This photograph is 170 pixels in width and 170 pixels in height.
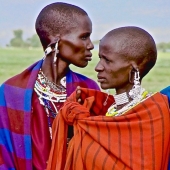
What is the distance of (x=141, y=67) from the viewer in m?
2.71

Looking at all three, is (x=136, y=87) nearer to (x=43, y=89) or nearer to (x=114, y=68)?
(x=114, y=68)

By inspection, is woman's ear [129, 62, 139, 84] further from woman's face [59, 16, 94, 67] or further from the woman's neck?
the woman's neck

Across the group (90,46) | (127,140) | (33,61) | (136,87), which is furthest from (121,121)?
(33,61)

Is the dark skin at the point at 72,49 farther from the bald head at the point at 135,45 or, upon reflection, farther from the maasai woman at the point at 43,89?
the bald head at the point at 135,45

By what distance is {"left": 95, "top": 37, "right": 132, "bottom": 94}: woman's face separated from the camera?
271 centimetres

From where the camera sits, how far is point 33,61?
365 inches

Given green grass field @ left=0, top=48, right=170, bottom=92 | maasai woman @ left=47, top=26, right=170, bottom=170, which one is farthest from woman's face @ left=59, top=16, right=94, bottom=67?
green grass field @ left=0, top=48, right=170, bottom=92

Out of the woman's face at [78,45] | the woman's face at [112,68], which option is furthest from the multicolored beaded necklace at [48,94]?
the woman's face at [112,68]

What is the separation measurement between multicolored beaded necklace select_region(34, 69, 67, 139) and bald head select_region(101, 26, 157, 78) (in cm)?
60

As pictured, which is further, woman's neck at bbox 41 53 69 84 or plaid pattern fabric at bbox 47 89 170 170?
woman's neck at bbox 41 53 69 84

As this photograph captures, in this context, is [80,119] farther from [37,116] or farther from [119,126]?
[37,116]

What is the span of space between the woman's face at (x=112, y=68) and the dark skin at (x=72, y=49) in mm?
379

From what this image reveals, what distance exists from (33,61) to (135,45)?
6.70m

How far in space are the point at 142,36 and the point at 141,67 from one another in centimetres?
16
